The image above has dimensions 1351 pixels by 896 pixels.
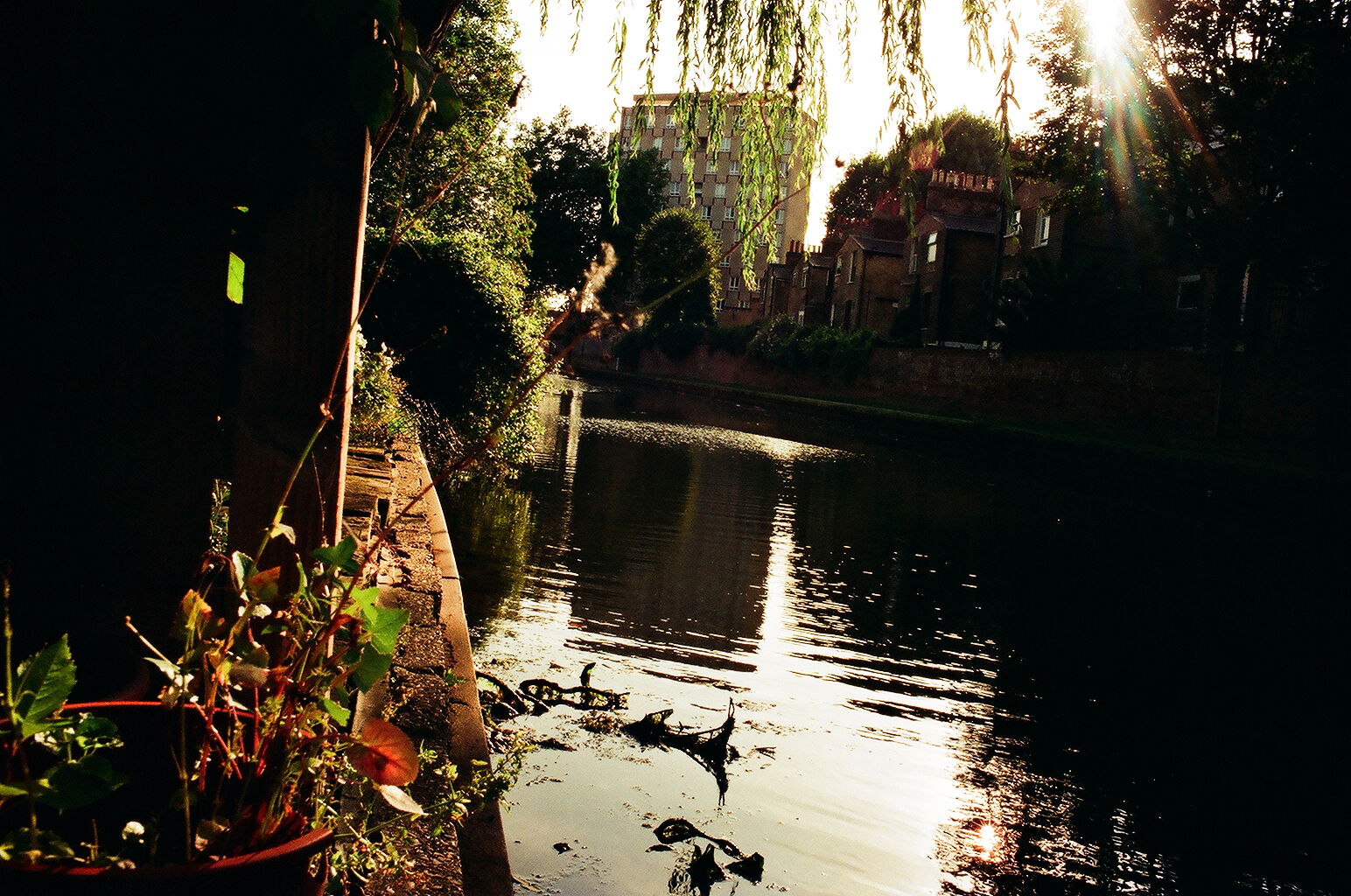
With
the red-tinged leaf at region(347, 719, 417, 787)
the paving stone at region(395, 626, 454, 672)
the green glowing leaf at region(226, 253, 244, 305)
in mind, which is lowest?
the paving stone at region(395, 626, 454, 672)

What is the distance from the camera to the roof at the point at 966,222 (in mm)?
42156

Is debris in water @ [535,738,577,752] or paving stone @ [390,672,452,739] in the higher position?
paving stone @ [390,672,452,739]

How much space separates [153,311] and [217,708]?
533 mm

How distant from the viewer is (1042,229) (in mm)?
36219

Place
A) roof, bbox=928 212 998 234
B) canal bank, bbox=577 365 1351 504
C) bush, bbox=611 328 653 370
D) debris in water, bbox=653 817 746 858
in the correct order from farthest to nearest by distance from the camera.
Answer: bush, bbox=611 328 653 370 → roof, bbox=928 212 998 234 → canal bank, bbox=577 365 1351 504 → debris in water, bbox=653 817 746 858

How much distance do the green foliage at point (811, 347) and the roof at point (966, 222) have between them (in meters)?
5.93

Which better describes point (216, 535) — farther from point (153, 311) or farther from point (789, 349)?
point (789, 349)

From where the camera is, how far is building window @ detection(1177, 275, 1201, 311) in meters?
28.4

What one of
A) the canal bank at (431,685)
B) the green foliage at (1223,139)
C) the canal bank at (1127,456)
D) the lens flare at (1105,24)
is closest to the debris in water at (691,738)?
the canal bank at (431,685)

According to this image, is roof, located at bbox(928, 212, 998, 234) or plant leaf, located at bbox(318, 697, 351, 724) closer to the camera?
plant leaf, located at bbox(318, 697, 351, 724)

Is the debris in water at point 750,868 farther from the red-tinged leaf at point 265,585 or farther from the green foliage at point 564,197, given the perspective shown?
the green foliage at point 564,197

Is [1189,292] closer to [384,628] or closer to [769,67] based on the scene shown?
[769,67]

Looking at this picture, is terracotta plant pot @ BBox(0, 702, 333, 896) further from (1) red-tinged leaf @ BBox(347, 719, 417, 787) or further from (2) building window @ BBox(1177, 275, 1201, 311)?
(2) building window @ BBox(1177, 275, 1201, 311)

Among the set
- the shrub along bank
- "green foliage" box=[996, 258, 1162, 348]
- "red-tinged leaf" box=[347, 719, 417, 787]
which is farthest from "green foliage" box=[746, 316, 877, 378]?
"red-tinged leaf" box=[347, 719, 417, 787]
